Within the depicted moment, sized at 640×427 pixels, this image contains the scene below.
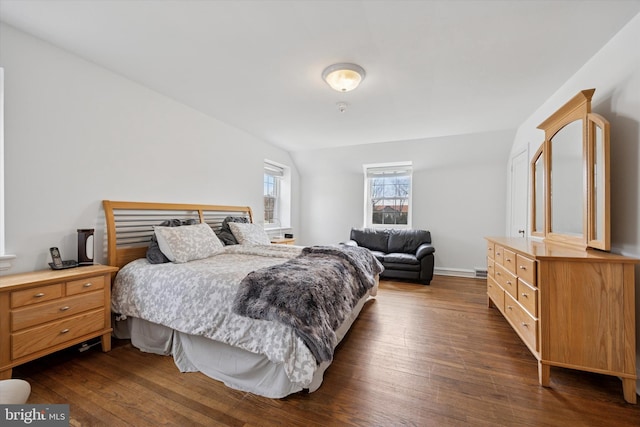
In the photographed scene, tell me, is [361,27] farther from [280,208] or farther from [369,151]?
[280,208]

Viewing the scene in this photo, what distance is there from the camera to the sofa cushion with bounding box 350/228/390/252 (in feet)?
17.1

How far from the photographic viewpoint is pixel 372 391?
5.87ft

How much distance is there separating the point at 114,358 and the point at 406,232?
14.8 ft

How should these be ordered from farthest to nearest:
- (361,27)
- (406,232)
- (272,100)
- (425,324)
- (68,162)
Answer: (406,232) < (272,100) < (425,324) < (68,162) < (361,27)

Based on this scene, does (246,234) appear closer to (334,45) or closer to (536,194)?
(334,45)

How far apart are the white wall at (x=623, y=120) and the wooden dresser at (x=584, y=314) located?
0.23 m

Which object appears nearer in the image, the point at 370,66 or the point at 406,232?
the point at 370,66

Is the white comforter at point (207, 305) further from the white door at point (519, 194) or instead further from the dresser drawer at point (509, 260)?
the white door at point (519, 194)

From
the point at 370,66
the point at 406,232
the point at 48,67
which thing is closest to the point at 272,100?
the point at 370,66

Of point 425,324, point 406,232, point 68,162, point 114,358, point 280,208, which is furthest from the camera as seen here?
point 280,208

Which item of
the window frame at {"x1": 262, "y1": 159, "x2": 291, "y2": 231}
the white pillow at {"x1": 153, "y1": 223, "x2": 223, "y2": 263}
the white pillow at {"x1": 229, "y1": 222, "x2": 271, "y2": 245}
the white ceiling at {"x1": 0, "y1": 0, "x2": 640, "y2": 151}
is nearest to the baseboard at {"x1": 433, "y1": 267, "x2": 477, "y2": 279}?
the white ceiling at {"x1": 0, "y1": 0, "x2": 640, "y2": 151}

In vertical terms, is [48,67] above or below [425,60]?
below

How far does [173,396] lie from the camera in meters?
1.74

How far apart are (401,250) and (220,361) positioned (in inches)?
152
